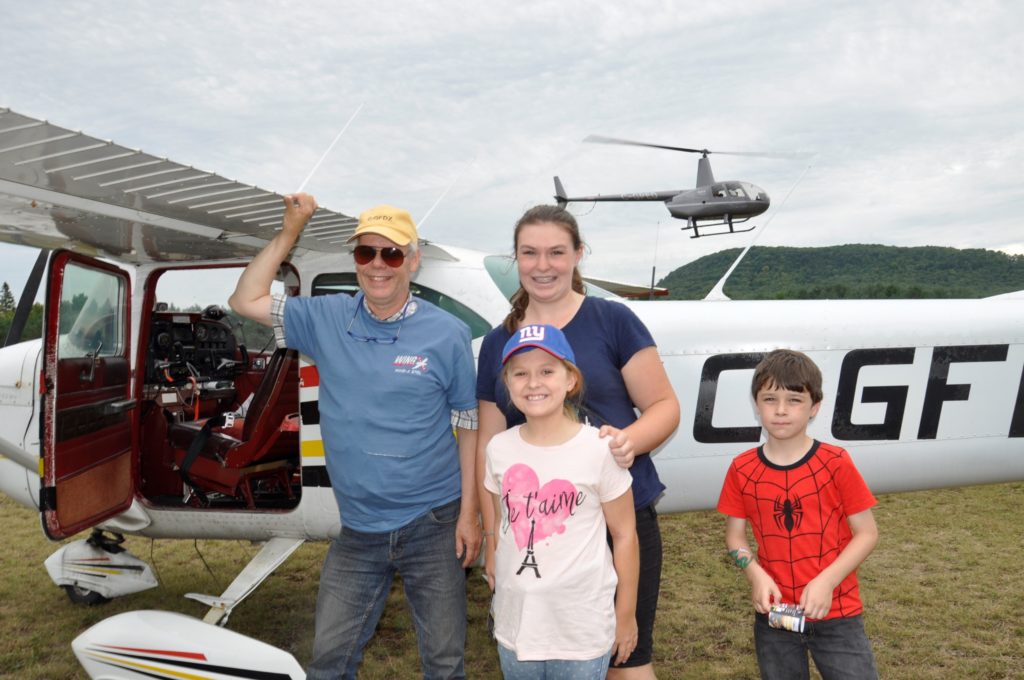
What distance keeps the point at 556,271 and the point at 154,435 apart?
310 centimetres

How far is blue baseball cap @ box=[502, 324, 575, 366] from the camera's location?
175cm

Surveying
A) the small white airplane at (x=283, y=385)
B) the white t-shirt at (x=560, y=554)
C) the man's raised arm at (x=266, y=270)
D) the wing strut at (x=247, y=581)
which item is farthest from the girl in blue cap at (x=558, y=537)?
the wing strut at (x=247, y=581)

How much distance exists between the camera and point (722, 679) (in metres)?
3.41

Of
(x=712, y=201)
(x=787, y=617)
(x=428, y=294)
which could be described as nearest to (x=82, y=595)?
(x=428, y=294)

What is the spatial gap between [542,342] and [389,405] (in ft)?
1.79

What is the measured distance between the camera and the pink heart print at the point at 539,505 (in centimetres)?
175

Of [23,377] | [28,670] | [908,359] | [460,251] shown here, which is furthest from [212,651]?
[908,359]

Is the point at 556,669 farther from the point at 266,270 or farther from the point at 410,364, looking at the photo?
the point at 266,270

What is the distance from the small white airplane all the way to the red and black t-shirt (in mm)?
1125

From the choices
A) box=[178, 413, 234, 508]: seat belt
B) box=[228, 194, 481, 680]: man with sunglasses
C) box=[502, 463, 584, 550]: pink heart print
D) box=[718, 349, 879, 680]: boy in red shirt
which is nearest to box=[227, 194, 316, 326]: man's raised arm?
box=[228, 194, 481, 680]: man with sunglasses

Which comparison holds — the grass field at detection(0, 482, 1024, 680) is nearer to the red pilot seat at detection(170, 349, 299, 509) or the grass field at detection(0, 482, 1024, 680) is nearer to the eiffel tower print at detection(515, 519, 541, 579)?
the red pilot seat at detection(170, 349, 299, 509)

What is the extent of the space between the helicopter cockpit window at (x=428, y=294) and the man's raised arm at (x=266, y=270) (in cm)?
116

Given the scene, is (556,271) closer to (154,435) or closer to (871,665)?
(871,665)

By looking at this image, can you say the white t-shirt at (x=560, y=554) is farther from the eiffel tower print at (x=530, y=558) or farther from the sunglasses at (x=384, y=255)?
the sunglasses at (x=384, y=255)
